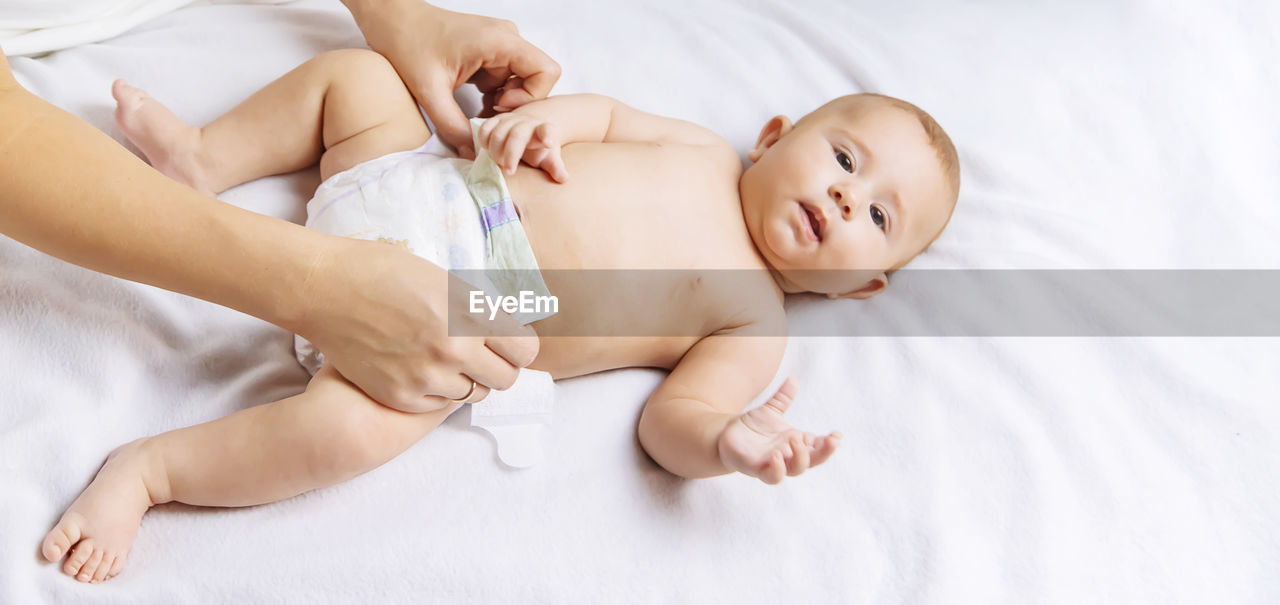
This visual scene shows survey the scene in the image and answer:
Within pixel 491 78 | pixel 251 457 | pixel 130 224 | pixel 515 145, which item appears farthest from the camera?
pixel 491 78

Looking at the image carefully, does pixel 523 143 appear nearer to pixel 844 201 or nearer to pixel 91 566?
pixel 844 201

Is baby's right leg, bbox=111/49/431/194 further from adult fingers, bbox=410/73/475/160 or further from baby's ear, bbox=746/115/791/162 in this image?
baby's ear, bbox=746/115/791/162

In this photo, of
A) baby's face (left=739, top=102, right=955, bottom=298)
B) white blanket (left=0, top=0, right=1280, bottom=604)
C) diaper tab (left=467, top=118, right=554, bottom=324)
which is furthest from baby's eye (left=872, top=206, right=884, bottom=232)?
diaper tab (left=467, top=118, right=554, bottom=324)

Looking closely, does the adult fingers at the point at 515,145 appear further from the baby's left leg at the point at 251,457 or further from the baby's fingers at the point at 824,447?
the baby's fingers at the point at 824,447

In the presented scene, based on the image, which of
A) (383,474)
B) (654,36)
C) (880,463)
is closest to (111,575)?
(383,474)

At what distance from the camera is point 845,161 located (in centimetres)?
127

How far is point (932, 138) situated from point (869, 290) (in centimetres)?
24

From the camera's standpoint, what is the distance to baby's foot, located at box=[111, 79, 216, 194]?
3.70ft

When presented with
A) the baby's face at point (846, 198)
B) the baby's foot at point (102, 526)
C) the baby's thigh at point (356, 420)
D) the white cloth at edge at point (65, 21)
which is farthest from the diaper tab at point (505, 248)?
the white cloth at edge at point (65, 21)

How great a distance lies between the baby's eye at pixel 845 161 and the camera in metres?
1.27

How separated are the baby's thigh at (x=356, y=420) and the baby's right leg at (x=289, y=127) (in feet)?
1.18

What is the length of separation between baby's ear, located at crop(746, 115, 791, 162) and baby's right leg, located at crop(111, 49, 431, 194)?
527mm

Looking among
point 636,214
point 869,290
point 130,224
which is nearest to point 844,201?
point 869,290

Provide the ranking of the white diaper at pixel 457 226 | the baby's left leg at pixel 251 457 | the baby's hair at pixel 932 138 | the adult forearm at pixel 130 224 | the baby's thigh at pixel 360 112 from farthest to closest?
1. the baby's hair at pixel 932 138
2. the baby's thigh at pixel 360 112
3. the white diaper at pixel 457 226
4. the baby's left leg at pixel 251 457
5. the adult forearm at pixel 130 224
